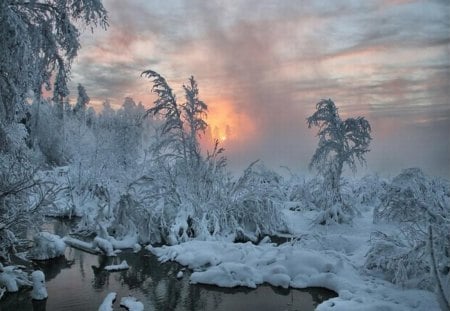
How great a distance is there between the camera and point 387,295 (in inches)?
388

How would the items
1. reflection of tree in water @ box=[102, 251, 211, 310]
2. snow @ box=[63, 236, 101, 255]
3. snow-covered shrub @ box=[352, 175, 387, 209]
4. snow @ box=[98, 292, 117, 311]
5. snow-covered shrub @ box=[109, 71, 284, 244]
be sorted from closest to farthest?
snow @ box=[98, 292, 117, 311], reflection of tree in water @ box=[102, 251, 211, 310], snow @ box=[63, 236, 101, 255], snow-covered shrub @ box=[109, 71, 284, 244], snow-covered shrub @ box=[352, 175, 387, 209]

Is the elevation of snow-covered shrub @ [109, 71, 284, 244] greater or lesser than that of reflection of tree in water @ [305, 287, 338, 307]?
greater

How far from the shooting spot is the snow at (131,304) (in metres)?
9.70

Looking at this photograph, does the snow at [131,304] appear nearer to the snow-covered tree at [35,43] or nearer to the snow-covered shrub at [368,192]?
the snow-covered tree at [35,43]

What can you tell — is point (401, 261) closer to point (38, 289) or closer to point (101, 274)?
point (101, 274)

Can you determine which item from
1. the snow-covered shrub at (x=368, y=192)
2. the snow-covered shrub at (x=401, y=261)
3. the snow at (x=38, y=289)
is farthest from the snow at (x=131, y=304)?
the snow-covered shrub at (x=368, y=192)

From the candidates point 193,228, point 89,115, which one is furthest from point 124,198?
point 89,115

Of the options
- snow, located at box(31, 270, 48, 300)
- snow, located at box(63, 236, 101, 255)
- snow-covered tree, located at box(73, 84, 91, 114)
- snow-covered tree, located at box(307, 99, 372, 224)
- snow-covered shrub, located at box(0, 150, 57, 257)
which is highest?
snow-covered tree, located at box(73, 84, 91, 114)

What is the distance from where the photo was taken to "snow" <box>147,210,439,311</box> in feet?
31.3

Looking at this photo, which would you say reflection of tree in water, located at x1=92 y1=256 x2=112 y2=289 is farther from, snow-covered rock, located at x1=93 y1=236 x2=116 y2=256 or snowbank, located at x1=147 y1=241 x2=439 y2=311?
snowbank, located at x1=147 y1=241 x2=439 y2=311

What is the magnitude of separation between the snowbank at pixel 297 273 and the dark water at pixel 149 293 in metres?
0.35

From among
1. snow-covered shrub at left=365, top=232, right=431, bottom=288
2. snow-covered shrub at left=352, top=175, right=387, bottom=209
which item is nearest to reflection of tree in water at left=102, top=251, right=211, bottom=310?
snow-covered shrub at left=365, top=232, right=431, bottom=288

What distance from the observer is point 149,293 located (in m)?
11.0

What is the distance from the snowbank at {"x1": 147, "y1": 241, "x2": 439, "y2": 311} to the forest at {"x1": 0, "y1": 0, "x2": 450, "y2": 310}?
1.5 inches
